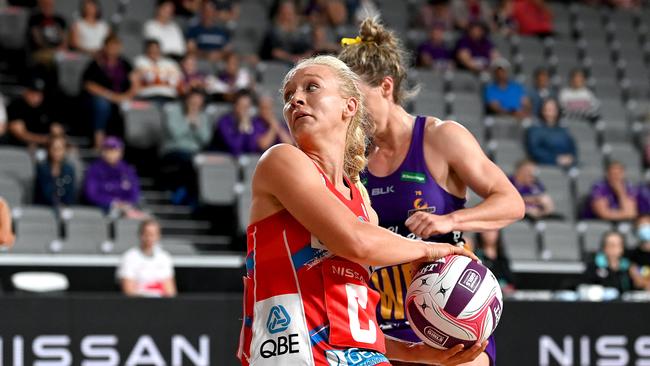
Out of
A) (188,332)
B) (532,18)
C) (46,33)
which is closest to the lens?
(188,332)

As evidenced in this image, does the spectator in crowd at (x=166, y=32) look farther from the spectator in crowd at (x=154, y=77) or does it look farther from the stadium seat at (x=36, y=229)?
the stadium seat at (x=36, y=229)

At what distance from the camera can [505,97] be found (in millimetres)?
13539

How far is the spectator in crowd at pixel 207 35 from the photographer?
12922 mm

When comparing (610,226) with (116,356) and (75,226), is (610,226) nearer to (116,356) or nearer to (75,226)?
(75,226)

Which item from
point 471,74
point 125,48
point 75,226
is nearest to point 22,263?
point 75,226

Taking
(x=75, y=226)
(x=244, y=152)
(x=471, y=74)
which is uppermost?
(x=471, y=74)

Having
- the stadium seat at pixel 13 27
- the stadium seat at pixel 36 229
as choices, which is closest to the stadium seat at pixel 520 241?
the stadium seat at pixel 36 229

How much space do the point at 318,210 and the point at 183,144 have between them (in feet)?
25.8

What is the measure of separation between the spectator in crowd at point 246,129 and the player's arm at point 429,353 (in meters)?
7.07

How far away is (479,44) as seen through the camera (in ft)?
→ 47.6

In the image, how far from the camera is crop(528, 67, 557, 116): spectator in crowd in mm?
13891

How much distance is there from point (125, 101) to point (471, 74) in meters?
4.85

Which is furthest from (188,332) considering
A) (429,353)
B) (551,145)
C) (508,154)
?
(551,145)

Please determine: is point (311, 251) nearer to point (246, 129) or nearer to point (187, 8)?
point (246, 129)
